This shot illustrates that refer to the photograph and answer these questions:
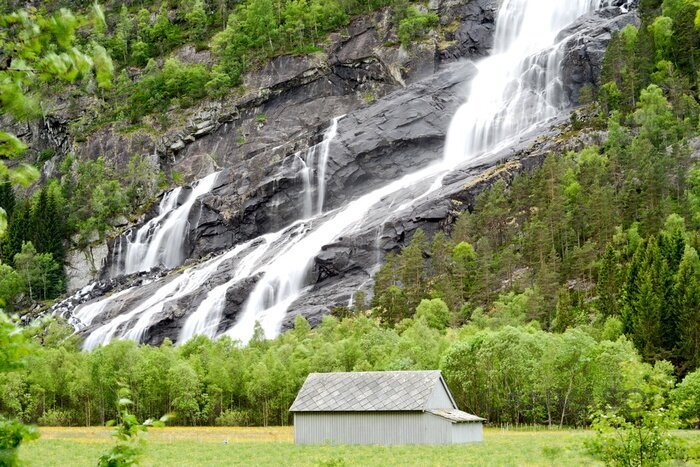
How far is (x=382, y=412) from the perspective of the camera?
51969 millimetres

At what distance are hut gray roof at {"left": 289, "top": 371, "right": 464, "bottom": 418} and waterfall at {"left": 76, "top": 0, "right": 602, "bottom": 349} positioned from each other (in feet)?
137

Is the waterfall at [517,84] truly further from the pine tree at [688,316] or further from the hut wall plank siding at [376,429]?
the hut wall plank siding at [376,429]

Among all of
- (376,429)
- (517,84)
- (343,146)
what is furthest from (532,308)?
(517,84)

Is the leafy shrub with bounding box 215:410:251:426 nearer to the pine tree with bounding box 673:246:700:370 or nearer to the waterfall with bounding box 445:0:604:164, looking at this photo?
the pine tree with bounding box 673:246:700:370

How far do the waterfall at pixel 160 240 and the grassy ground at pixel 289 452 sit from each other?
71.7 meters

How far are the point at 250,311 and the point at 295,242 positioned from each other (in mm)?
15971

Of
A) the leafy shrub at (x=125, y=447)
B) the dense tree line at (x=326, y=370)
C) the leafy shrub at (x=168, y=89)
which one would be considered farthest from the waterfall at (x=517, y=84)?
the leafy shrub at (x=125, y=447)

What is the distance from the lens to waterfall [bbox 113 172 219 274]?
13275cm

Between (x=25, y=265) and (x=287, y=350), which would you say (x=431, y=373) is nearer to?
(x=287, y=350)

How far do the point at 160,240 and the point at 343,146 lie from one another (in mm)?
31611

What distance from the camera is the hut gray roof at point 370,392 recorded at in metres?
51.8

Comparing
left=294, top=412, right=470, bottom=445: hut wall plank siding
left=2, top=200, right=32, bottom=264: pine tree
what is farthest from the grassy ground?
left=2, top=200, right=32, bottom=264: pine tree

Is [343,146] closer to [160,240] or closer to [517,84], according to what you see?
[517,84]

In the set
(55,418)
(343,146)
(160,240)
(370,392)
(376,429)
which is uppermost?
(343,146)
